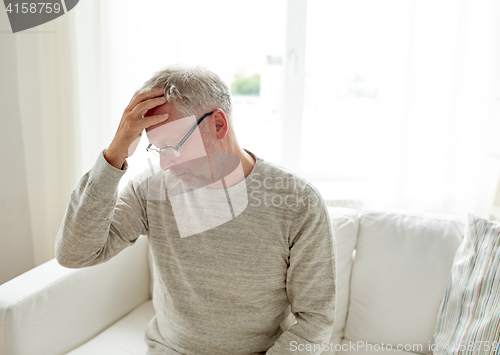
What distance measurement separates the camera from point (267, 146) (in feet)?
6.13

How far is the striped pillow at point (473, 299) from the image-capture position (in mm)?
1122

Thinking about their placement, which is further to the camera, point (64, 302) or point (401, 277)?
point (401, 277)

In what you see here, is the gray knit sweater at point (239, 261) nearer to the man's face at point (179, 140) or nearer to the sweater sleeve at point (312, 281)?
the sweater sleeve at point (312, 281)

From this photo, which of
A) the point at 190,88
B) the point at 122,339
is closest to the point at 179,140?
the point at 190,88

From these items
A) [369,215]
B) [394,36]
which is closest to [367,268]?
[369,215]

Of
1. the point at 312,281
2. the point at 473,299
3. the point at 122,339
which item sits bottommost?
the point at 122,339

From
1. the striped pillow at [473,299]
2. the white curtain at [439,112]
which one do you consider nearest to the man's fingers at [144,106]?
the striped pillow at [473,299]

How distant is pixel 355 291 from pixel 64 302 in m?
0.95

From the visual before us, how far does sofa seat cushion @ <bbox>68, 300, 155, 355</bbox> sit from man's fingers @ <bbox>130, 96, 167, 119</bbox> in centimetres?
79

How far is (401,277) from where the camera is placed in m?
1.34

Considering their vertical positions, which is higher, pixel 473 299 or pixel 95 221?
pixel 95 221

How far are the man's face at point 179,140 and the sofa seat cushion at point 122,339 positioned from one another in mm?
640

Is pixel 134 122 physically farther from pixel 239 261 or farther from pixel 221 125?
pixel 239 261

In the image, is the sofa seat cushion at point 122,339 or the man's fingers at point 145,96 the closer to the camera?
the man's fingers at point 145,96
